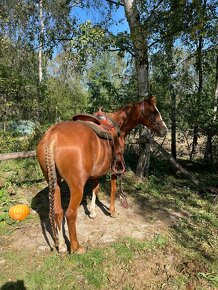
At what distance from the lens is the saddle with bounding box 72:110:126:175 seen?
4340 millimetres

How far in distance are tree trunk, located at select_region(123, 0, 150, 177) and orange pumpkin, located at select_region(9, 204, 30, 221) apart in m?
3.21

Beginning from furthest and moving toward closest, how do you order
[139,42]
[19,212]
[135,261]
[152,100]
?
[139,42] → [152,100] → [19,212] → [135,261]

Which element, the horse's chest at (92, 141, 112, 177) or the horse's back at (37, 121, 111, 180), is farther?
the horse's chest at (92, 141, 112, 177)

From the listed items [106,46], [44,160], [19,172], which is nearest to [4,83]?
[19,172]

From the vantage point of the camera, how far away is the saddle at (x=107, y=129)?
434cm

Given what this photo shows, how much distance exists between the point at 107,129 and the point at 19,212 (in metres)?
2.05

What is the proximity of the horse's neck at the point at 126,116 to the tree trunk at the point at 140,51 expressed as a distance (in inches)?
67.9

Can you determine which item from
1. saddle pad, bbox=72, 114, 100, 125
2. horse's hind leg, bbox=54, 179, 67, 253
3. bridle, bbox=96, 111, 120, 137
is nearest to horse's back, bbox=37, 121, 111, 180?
horse's hind leg, bbox=54, 179, 67, 253

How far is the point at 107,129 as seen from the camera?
4656 millimetres

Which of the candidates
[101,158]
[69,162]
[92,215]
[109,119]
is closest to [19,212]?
[92,215]

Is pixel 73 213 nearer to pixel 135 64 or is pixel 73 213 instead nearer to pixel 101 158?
pixel 101 158

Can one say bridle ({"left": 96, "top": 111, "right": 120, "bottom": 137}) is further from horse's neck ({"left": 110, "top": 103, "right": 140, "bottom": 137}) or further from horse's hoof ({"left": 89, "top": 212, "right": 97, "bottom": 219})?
horse's hoof ({"left": 89, "top": 212, "right": 97, "bottom": 219})

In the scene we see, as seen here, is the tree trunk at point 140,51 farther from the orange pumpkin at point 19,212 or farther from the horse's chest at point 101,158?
the orange pumpkin at point 19,212

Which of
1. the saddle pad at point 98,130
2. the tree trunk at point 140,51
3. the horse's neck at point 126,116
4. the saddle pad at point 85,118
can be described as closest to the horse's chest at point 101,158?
the saddle pad at point 98,130
